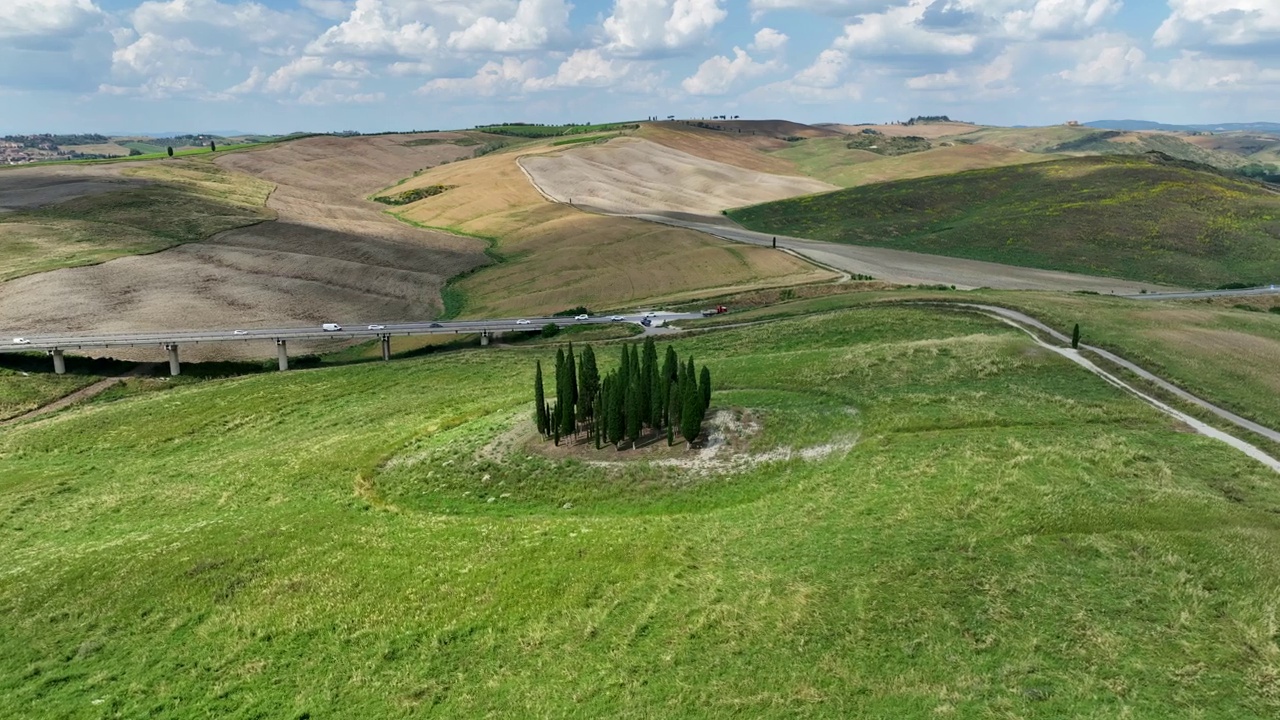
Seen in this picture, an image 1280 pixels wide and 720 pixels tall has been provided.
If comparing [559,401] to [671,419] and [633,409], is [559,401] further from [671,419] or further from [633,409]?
[671,419]

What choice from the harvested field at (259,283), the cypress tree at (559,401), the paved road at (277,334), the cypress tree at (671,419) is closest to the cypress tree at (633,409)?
the cypress tree at (671,419)

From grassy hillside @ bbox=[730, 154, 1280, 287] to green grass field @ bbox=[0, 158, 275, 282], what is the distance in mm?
102832

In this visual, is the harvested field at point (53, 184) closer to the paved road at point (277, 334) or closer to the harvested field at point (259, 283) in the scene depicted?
the harvested field at point (259, 283)

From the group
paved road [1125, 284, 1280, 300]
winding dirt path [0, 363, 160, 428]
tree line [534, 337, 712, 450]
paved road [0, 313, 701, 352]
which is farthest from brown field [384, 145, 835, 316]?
tree line [534, 337, 712, 450]

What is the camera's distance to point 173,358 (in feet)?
238

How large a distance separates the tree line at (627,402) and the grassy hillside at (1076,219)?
10005 centimetres

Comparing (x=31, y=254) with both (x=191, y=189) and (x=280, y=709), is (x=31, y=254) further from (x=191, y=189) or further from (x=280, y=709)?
(x=280, y=709)

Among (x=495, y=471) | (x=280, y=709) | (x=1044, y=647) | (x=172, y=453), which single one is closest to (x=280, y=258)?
(x=172, y=453)

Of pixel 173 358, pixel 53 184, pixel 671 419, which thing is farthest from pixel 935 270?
pixel 53 184

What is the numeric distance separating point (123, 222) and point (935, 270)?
132121 mm

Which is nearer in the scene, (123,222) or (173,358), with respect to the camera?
(173,358)

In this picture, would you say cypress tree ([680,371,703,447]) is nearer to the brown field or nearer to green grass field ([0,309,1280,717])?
green grass field ([0,309,1280,717])

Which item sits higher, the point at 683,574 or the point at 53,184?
the point at 53,184

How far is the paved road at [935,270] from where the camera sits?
4058 inches
